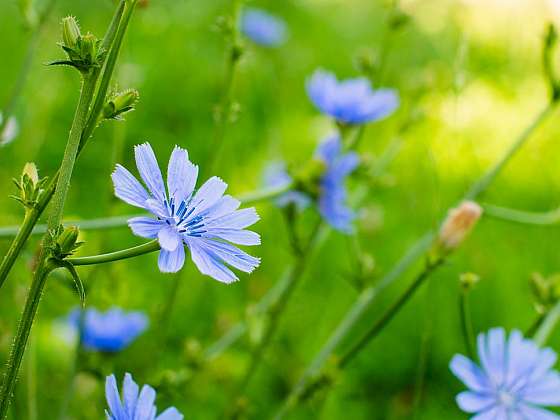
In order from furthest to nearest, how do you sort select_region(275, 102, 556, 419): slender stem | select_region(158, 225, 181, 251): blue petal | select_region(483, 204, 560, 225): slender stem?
select_region(483, 204, 560, 225): slender stem < select_region(275, 102, 556, 419): slender stem < select_region(158, 225, 181, 251): blue petal

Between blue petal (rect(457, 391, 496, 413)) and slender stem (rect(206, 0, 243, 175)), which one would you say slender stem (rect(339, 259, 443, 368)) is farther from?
slender stem (rect(206, 0, 243, 175))

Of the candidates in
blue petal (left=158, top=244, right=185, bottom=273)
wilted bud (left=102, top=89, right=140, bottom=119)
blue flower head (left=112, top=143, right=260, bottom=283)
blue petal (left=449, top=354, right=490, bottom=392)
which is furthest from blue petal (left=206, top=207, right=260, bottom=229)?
blue petal (left=449, top=354, right=490, bottom=392)

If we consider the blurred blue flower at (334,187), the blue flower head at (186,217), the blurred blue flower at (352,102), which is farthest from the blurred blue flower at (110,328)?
the blue flower head at (186,217)

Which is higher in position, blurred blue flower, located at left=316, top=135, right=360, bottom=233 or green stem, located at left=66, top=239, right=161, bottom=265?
blurred blue flower, located at left=316, top=135, right=360, bottom=233

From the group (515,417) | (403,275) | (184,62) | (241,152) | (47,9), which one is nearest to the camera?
(515,417)

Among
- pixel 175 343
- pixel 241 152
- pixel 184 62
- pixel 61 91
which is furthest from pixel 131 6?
pixel 184 62

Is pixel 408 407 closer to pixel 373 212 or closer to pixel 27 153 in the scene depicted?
pixel 373 212

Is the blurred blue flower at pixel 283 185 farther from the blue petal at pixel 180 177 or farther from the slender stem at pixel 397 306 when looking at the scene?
the blue petal at pixel 180 177
